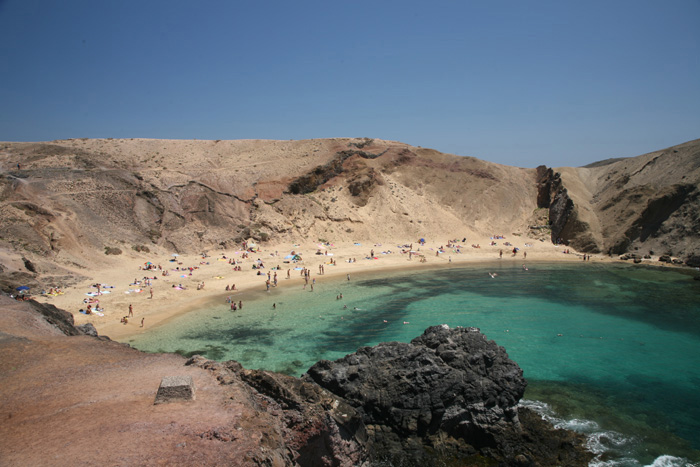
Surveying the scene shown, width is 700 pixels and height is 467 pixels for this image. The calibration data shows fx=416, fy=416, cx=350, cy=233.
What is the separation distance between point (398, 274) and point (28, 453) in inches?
1230

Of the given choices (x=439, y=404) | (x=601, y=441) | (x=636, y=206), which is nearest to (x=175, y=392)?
(x=439, y=404)

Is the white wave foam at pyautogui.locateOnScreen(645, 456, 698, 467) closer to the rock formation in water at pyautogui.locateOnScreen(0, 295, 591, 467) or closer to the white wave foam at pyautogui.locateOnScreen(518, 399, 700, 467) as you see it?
the white wave foam at pyautogui.locateOnScreen(518, 399, 700, 467)

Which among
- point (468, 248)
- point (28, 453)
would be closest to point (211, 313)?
point (28, 453)

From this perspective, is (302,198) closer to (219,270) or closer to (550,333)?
(219,270)

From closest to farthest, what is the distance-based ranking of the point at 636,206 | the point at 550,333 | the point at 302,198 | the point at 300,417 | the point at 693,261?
1. the point at 300,417
2. the point at 550,333
3. the point at 693,261
4. the point at 636,206
5. the point at 302,198

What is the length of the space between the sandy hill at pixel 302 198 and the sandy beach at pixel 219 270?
70.3 inches

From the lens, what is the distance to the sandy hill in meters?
32.8

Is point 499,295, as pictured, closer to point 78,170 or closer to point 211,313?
point 211,313

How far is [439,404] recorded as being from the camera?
501 inches

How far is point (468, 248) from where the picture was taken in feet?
152

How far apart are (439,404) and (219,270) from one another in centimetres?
2465

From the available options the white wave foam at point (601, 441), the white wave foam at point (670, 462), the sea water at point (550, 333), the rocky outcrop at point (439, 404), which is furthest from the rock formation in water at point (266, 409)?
the sea water at point (550, 333)

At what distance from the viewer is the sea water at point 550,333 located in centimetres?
1405

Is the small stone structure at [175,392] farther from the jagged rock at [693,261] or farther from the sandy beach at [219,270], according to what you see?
the jagged rock at [693,261]
